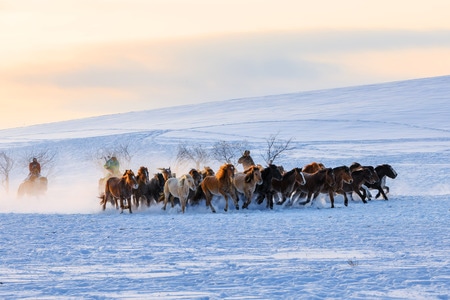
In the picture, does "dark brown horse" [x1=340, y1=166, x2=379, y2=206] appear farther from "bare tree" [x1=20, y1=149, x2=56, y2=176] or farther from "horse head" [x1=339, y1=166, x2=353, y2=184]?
"bare tree" [x1=20, y1=149, x2=56, y2=176]

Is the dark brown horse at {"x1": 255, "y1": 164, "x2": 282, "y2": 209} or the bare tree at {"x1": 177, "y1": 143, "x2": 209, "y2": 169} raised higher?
the bare tree at {"x1": 177, "y1": 143, "x2": 209, "y2": 169}

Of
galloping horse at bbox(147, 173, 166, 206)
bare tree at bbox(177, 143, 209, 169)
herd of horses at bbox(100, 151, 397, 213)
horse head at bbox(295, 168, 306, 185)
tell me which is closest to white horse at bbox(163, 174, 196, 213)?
herd of horses at bbox(100, 151, 397, 213)

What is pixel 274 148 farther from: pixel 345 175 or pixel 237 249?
pixel 237 249

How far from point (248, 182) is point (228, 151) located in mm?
24562

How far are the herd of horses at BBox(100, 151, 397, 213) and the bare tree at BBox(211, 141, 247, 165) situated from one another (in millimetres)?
19942

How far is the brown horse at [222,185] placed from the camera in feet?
65.4

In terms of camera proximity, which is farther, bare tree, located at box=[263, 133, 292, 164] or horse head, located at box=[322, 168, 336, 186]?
bare tree, located at box=[263, 133, 292, 164]

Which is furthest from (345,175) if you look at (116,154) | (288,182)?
(116,154)

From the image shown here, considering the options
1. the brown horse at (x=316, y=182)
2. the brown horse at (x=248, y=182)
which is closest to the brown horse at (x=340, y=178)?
the brown horse at (x=316, y=182)

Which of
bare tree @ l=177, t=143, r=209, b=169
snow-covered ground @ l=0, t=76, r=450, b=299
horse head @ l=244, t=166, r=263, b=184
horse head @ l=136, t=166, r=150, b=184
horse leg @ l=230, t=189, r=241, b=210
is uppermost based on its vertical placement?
bare tree @ l=177, t=143, r=209, b=169

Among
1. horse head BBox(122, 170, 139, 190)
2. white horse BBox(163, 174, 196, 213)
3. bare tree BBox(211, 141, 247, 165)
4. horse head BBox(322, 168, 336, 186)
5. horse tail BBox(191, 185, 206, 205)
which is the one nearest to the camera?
white horse BBox(163, 174, 196, 213)

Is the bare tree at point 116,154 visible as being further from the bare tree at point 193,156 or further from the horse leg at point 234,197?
the horse leg at point 234,197

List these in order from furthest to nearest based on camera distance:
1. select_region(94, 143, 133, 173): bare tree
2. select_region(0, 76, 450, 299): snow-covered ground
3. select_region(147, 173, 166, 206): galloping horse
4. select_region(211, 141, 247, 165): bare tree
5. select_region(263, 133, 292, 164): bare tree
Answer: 1. select_region(94, 143, 133, 173): bare tree
2. select_region(211, 141, 247, 165): bare tree
3. select_region(263, 133, 292, 164): bare tree
4. select_region(147, 173, 166, 206): galloping horse
5. select_region(0, 76, 450, 299): snow-covered ground

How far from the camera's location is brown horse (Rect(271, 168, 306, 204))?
20766mm
